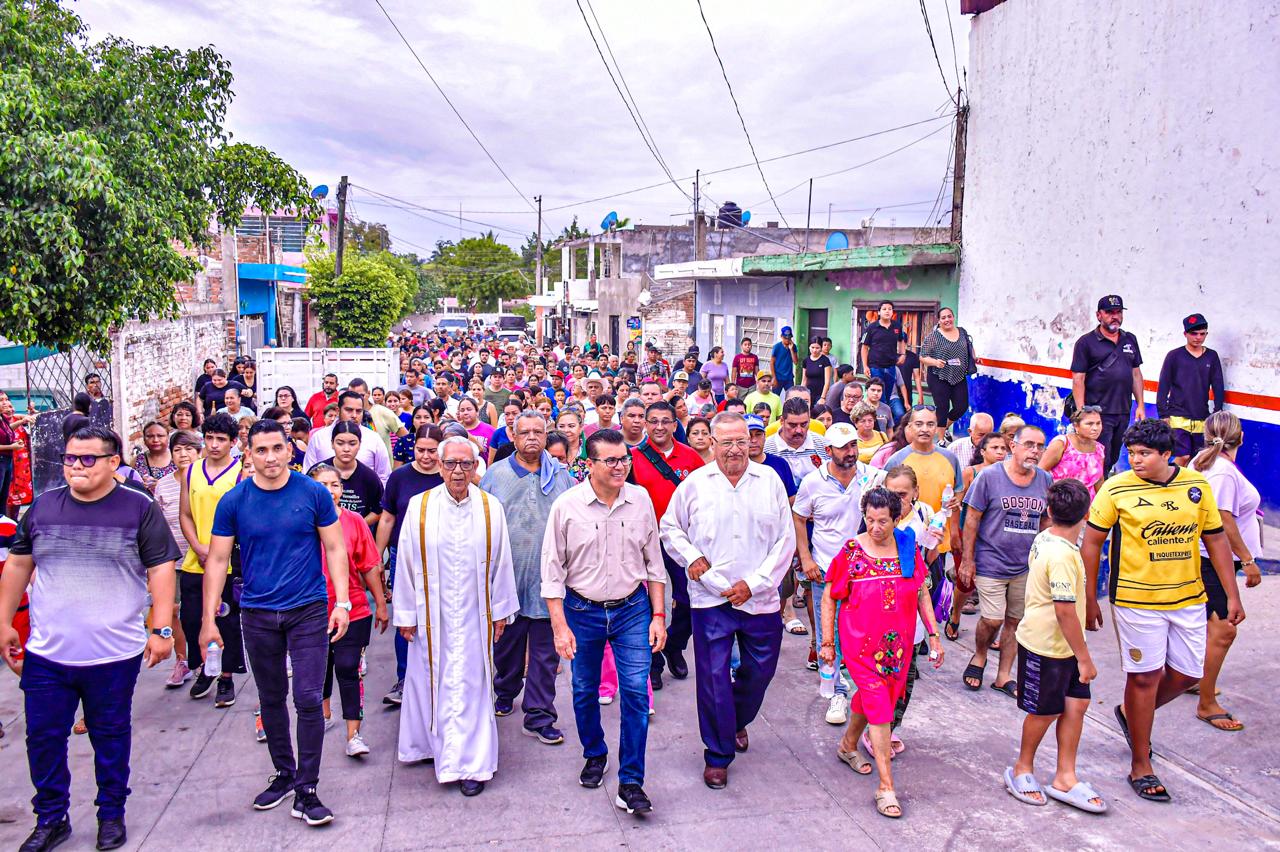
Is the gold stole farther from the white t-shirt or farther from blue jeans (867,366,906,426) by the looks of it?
blue jeans (867,366,906,426)

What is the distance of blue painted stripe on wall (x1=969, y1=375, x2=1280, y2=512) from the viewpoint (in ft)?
27.5

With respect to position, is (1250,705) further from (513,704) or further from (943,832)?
(513,704)

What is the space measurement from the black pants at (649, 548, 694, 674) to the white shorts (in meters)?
2.51

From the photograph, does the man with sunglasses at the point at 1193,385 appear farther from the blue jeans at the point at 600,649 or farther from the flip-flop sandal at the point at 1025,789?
the blue jeans at the point at 600,649

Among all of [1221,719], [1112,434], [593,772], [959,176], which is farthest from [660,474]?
[959,176]

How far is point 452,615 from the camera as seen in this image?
496 cm

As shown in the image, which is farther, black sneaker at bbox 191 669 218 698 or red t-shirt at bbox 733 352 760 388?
red t-shirt at bbox 733 352 760 388

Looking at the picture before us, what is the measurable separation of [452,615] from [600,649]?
0.79 m

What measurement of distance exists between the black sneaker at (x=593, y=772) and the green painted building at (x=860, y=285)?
1052 cm

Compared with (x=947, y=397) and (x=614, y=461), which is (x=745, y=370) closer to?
(x=947, y=397)

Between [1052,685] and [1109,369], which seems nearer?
[1052,685]

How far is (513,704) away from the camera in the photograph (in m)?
6.07

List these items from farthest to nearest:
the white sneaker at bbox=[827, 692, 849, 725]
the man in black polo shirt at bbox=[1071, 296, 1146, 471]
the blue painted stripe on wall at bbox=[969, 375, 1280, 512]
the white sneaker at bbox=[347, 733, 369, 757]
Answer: the man in black polo shirt at bbox=[1071, 296, 1146, 471] < the blue painted stripe on wall at bbox=[969, 375, 1280, 512] < the white sneaker at bbox=[827, 692, 849, 725] < the white sneaker at bbox=[347, 733, 369, 757]

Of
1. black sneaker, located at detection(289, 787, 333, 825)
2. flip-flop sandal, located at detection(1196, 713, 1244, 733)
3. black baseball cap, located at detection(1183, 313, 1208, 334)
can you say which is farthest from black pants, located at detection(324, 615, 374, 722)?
black baseball cap, located at detection(1183, 313, 1208, 334)
